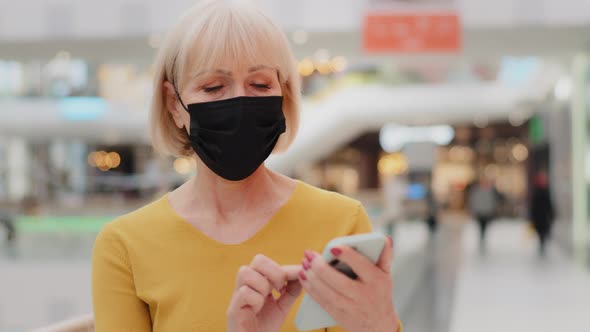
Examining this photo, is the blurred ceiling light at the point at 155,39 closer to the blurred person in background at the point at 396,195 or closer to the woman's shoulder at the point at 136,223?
the woman's shoulder at the point at 136,223

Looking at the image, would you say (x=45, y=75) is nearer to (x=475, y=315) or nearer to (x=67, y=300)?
(x=67, y=300)

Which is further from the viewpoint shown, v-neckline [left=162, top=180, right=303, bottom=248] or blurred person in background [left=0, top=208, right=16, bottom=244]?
blurred person in background [left=0, top=208, right=16, bottom=244]

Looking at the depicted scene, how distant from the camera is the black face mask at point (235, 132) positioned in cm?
150

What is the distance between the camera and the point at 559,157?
1989 centimetres

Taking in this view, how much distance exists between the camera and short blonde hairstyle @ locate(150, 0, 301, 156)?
145 cm

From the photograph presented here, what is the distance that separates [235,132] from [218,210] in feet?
0.46

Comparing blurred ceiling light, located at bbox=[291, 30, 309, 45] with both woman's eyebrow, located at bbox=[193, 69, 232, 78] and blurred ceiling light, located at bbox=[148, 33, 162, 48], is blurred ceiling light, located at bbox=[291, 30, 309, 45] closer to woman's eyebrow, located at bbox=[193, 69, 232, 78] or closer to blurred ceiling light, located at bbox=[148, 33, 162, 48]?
blurred ceiling light, located at bbox=[148, 33, 162, 48]

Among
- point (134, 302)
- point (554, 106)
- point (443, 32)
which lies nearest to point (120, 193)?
point (554, 106)

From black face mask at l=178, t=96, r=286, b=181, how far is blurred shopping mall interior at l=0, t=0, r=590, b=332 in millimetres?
131

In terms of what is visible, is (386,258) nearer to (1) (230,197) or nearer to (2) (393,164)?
(1) (230,197)

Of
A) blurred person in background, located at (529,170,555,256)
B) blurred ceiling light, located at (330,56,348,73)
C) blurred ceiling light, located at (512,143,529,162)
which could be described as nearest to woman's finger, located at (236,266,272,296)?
blurred ceiling light, located at (330,56,348,73)

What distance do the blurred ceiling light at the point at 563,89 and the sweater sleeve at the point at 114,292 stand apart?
15.7m

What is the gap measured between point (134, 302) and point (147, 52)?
12.3 meters

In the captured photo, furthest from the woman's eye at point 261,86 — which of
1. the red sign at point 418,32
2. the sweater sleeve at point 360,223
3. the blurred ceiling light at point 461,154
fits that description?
the blurred ceiling light at point 461,154
